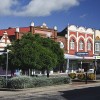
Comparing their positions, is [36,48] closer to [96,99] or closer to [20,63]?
[20,63]

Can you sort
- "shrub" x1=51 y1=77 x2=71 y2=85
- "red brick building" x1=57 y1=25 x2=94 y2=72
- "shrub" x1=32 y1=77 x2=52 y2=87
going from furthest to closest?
"red brick building" x1=57 y1=25 x2=94 y2=72 → "shrub" x1=51 y1=77 x2=71 y2=85 → "shrub" x1=32 y1=77 x2=52 y2=87

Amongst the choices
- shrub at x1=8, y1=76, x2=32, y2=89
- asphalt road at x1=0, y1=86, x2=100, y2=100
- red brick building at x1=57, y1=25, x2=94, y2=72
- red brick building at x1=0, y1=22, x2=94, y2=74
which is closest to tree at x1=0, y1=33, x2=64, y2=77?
shrub at x1=8, y1=76, x2=32, y2=89

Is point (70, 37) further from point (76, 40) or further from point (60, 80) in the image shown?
point (60, 80)

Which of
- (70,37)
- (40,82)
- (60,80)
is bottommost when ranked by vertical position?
(40,82)

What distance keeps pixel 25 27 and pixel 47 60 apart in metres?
31.3

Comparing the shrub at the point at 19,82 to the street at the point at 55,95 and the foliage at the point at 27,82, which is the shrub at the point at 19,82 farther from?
the street at the point at 55,95

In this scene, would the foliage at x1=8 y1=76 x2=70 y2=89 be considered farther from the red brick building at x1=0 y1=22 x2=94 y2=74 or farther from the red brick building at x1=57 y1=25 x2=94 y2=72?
the red brick building at x1=57 y1=25 x2=94 y2=72

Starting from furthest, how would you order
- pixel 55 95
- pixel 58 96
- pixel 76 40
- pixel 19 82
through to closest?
pixel 76 40 < pixel 19 82 < pixel 55 95 < pixel 58 96

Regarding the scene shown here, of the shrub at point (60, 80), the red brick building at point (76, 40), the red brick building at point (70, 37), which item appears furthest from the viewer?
the red brick building at point (76, 40)

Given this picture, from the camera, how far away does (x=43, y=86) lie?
93.4 feet

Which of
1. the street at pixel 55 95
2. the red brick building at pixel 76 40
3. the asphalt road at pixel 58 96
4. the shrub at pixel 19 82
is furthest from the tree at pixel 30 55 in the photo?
the red brick building at pixel 76 40

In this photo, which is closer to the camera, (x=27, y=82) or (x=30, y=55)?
(x=27, y=82)

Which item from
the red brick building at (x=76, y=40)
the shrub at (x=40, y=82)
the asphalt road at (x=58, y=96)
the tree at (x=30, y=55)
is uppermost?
the red brick building at (x=76, y=40)

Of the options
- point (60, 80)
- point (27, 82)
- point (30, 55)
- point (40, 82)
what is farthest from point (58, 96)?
point (60, 80)
